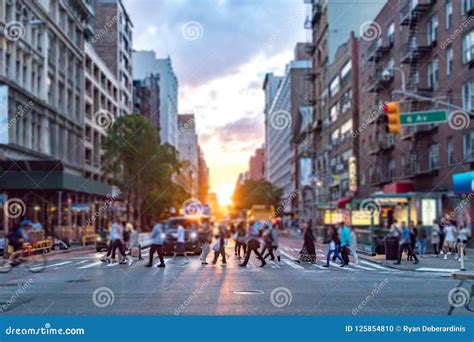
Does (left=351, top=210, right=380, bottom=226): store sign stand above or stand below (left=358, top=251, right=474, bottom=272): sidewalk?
above

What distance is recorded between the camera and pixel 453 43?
42.2 metres

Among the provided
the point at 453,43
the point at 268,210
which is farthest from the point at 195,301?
the point at 268,210

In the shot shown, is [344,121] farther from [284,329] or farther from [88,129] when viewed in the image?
[284,329]

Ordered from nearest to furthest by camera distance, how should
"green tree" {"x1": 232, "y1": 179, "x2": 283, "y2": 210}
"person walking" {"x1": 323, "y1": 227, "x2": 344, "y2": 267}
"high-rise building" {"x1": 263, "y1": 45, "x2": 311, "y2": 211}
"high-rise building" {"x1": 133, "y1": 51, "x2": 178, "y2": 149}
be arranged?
"person walking" {"x1": 323, "y1": 227, "x2": 344, "y2": 267} → "high-rise building" {"x1": 263, "y1": 45, "x2": 311, "y2": 211} → "green tree" {"x1": 232, "y1": 179, "x2": 283, "y2": 210} → "high-rise building" {"x1": 133, "y1": 51, "x2": 178, "y2": 149}

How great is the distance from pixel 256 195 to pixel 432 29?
85.4 metres

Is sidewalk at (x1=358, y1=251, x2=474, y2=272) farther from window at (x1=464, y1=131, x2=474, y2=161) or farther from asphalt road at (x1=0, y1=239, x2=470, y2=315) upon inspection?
window at (x1=464, y1=131, x2=474, y2=161)

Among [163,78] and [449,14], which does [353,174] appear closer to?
[449,14]

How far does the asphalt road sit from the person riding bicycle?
3.16ft

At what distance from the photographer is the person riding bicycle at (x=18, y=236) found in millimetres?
17250

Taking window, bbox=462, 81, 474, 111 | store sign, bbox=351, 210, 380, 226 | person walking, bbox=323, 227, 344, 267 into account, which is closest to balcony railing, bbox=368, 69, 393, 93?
window, bbox=462, 81, 474, 111

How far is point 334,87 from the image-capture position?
79.0 metres

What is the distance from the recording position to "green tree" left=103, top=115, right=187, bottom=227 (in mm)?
66625

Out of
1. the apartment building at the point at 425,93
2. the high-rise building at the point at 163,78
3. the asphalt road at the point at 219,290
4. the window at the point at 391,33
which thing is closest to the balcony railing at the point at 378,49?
the apartment building at the point at 425,93

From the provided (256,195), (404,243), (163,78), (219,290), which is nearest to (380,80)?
(404,243)
